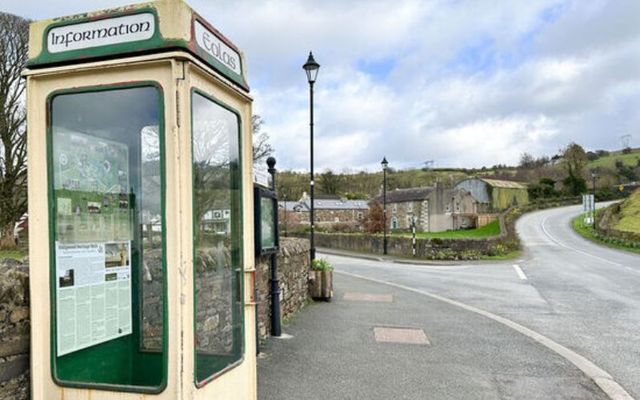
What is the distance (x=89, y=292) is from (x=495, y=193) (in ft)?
244

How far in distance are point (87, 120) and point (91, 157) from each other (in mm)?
256

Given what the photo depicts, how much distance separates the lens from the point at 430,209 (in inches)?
2286

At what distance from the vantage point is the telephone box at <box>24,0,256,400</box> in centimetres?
283

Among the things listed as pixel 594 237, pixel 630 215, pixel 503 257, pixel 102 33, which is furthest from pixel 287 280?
pixel 630 215

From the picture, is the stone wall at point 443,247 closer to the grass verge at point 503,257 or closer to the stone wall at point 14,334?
the grass verge at point 503,257

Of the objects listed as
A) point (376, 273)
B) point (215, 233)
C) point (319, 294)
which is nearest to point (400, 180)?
point (376, 273)

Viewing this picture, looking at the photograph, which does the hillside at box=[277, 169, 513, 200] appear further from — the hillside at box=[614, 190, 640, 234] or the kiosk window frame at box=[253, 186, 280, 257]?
the kiosk window frame at box=[253, 186, 280, 257]

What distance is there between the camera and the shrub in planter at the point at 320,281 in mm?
10219

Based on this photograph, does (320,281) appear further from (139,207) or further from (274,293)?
(139,207)

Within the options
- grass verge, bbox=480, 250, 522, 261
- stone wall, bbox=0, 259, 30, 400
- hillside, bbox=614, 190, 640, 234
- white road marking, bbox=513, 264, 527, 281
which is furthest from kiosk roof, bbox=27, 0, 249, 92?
hillside, bbox=614, 190, 640, 234

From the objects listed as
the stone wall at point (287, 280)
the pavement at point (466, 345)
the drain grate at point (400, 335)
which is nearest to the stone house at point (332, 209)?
the pavement at point (466, 345)

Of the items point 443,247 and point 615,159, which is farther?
point 615,159

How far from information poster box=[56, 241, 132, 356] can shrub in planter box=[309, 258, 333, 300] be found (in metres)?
7.12

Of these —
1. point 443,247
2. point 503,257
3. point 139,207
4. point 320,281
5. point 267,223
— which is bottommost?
point 503,257
